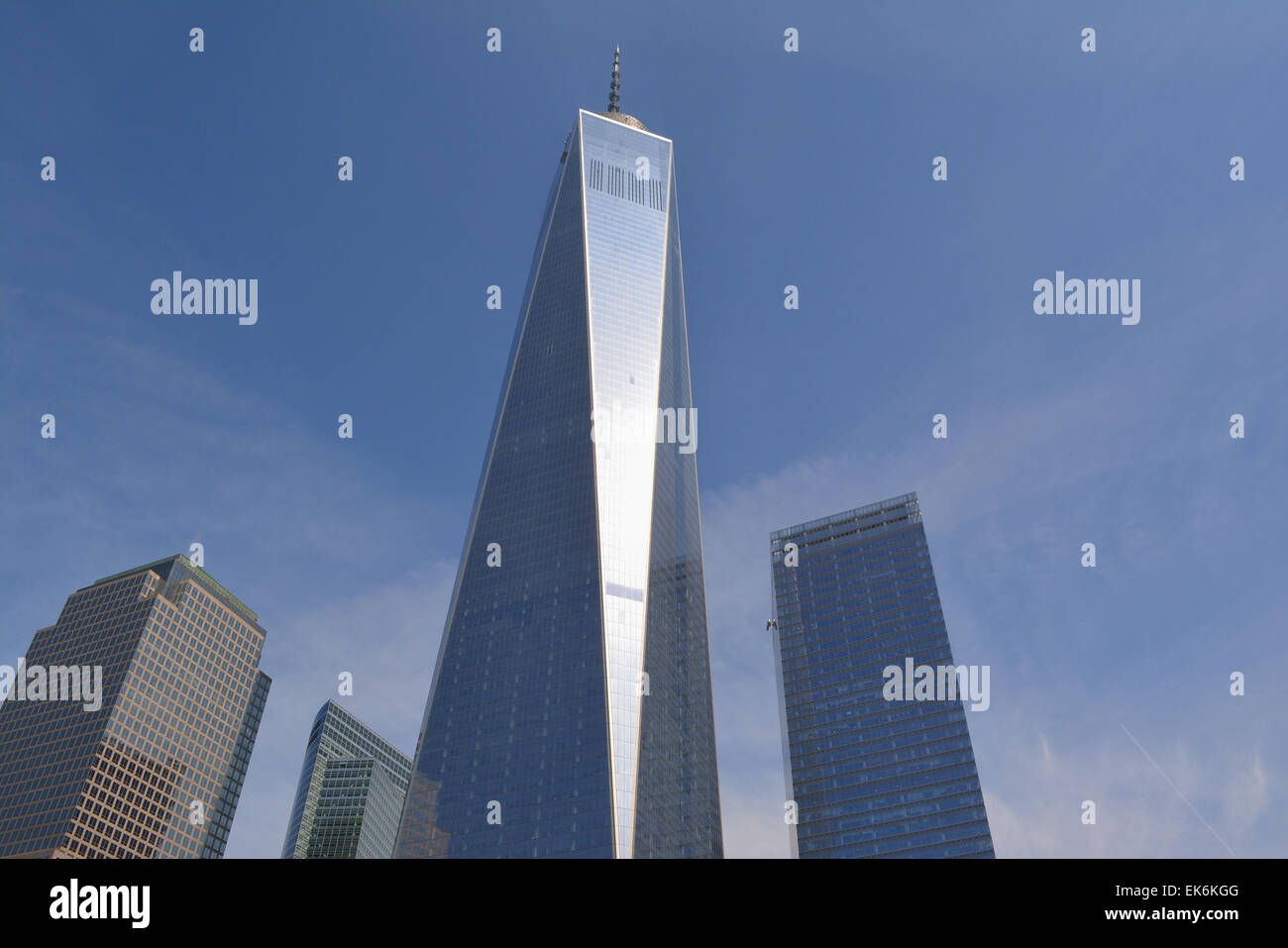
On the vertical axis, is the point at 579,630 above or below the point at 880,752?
above

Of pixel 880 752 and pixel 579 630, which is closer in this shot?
pixel 579 630

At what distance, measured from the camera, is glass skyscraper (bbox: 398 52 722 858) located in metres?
146

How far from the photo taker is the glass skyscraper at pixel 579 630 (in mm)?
145500

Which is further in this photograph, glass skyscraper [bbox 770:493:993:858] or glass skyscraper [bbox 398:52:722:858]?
glass skyscraper [bbox 770:493:993:858]

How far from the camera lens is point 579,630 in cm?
15950

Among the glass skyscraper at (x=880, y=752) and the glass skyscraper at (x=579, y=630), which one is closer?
the glass skyscraper at (x=579, y=630)
